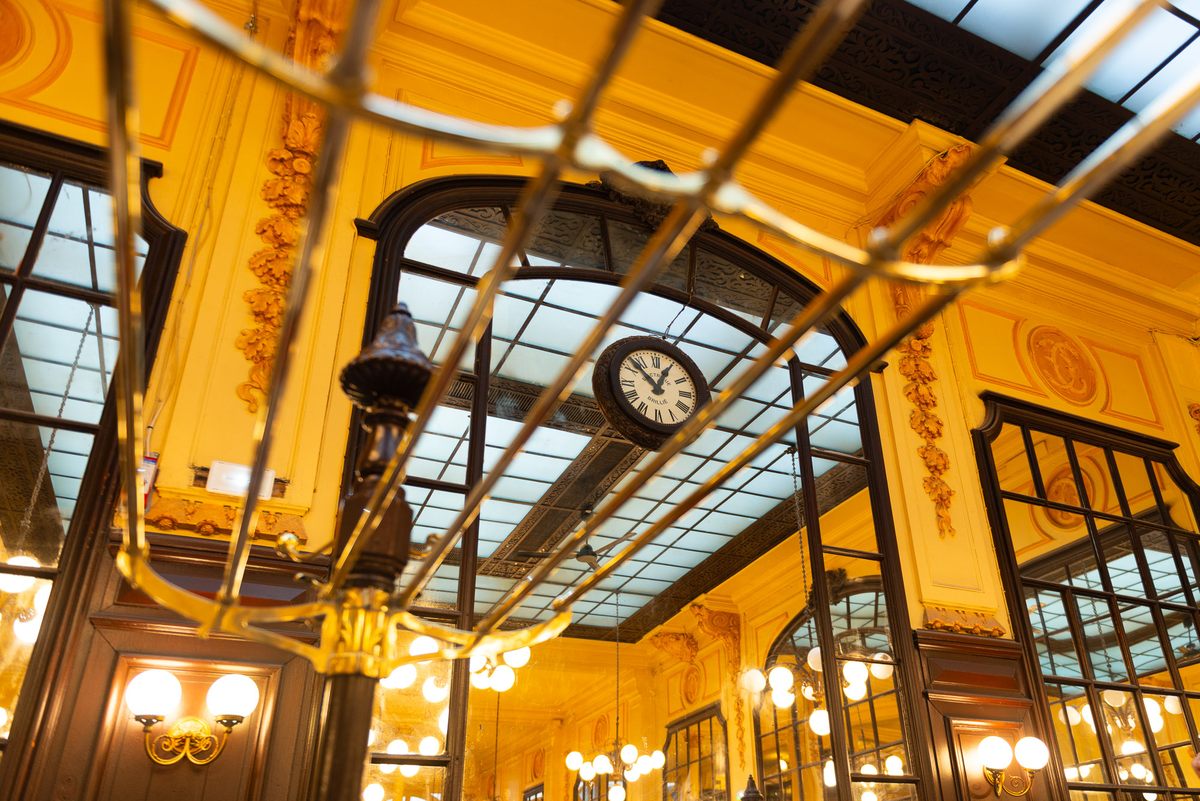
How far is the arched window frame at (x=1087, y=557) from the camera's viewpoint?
510 centimetres

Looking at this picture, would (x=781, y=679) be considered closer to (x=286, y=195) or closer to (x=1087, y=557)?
(x=1087, y=557)

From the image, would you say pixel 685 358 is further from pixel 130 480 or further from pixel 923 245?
pixel 130 480

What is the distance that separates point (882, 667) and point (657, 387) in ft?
6.64

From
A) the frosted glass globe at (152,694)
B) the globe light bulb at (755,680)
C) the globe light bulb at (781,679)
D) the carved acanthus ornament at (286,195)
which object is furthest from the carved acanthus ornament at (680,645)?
the frosted glass globe at (152,694)

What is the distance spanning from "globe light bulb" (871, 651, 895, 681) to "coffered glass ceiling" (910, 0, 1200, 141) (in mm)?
3669

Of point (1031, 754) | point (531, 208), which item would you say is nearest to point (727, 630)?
point (1031, 754)

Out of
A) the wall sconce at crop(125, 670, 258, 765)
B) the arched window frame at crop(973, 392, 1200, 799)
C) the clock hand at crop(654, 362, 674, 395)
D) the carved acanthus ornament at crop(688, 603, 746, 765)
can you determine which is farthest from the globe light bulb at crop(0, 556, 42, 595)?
the carved acanthus ornament at crop(688, 603, 746, 765)

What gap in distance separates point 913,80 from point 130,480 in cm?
572

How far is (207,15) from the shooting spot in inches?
22.4

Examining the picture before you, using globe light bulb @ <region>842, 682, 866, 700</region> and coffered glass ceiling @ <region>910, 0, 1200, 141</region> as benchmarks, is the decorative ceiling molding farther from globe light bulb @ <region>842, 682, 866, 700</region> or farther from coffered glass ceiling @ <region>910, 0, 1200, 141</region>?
globe light bulb @ <region>842, 682, 866, 700</region>

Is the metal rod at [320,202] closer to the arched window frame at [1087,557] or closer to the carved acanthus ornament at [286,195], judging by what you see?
the carved acanthus ornament at [286,195]

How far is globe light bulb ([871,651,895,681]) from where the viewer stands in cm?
488

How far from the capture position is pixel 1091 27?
5.07m

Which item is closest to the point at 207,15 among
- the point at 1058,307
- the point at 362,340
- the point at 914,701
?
the point at 362,340
